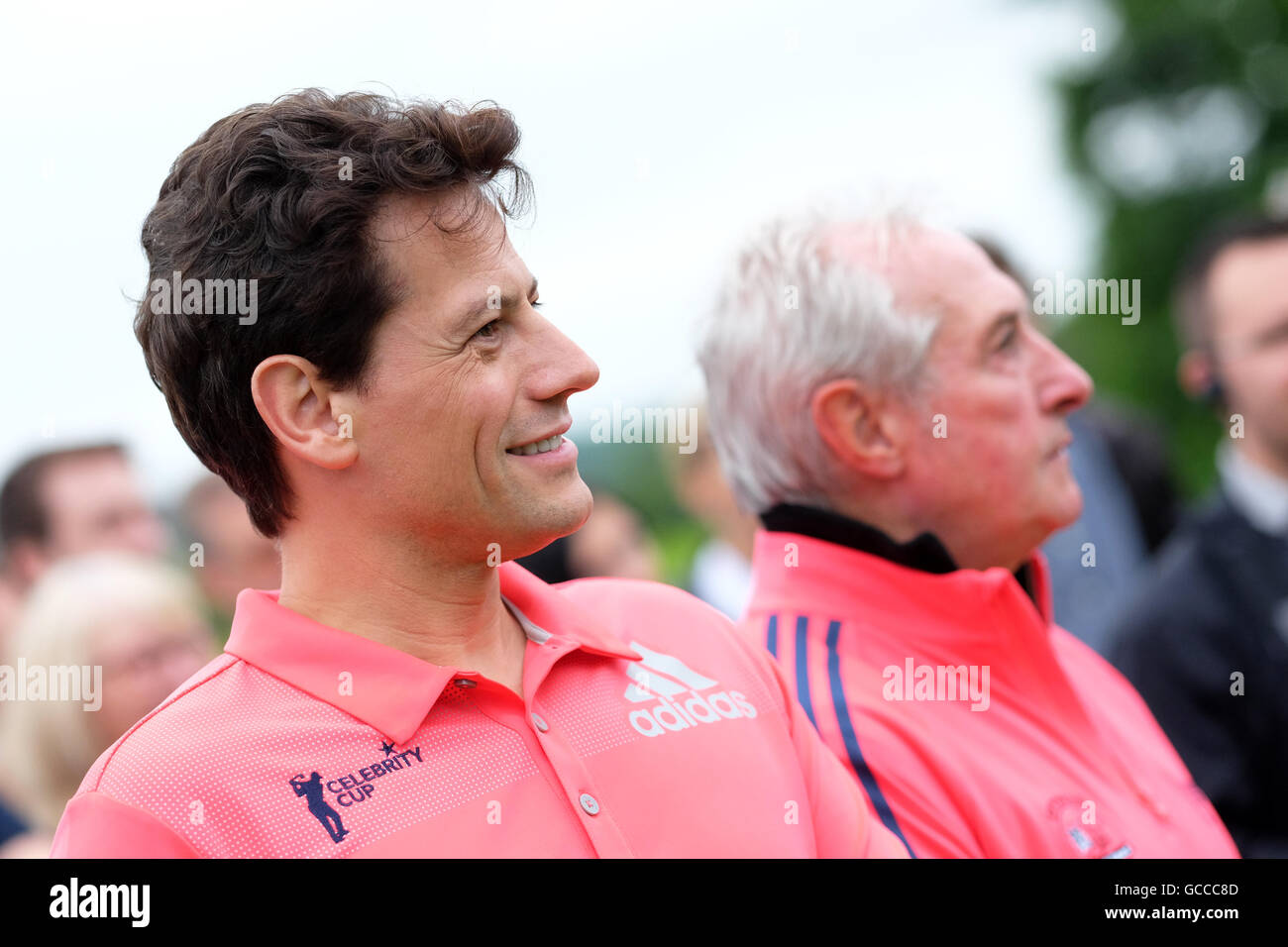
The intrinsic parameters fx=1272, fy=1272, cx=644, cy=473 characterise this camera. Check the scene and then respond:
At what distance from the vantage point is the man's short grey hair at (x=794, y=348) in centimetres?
235

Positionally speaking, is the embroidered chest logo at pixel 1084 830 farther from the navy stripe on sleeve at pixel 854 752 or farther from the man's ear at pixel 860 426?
the man's ear at pixel 860 426

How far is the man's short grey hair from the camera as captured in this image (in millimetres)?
2350

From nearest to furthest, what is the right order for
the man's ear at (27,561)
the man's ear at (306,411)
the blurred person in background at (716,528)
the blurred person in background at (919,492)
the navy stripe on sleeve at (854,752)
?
the man's ear at (306,411) → the navy stripe on sleeve at (854,752) → the blurred person in background at (919,492) → the man's ear at (27,561) → the blurred person in background at (716,528)

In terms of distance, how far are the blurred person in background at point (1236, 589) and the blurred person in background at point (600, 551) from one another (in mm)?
2174

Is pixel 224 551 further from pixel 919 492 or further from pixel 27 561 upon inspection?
pixel 919 492

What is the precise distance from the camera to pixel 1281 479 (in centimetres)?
358

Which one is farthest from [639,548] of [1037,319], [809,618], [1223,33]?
[1223,33]

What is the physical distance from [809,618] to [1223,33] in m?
25.5

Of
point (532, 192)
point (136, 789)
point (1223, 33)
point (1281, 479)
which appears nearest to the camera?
point (136, 789)

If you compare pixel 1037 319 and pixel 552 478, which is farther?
pixel 1037 319

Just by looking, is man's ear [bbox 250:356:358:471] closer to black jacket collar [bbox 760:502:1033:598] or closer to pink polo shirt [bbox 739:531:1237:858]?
pink polo shirt [bbox 739:531:1237:858]

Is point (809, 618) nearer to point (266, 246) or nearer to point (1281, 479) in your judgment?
point (266, 246)

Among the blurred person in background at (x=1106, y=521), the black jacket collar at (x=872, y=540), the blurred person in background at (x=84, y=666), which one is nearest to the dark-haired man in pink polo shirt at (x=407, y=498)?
the black jacket collar at (x=872, y=540)

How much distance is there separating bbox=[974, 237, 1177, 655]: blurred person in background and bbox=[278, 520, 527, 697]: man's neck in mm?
1972
